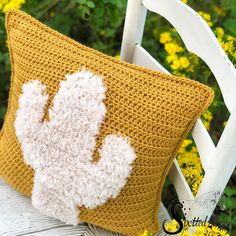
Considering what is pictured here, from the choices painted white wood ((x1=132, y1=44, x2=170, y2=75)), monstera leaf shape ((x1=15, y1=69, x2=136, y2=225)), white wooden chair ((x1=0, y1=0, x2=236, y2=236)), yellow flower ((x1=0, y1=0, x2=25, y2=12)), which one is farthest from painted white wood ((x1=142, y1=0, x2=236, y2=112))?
yellow flower ((x1=0, y1=0, x2=25, y2=12))

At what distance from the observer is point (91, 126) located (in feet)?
2.72

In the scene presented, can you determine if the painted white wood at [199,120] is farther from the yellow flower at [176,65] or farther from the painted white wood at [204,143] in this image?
the yellow flower at [176,65]

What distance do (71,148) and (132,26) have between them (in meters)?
0.35

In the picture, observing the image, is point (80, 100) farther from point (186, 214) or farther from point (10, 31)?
point (186, 214)

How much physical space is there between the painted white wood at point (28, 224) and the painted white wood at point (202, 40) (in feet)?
1.29

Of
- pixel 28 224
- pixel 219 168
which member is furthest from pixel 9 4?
pixel 219 168

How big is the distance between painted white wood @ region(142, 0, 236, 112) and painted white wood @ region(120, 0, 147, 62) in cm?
3

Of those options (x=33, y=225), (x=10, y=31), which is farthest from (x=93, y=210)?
(x=10, y=31)

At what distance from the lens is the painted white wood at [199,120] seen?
2.60 feet

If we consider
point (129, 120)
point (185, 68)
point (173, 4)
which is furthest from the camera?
point (185, 68)

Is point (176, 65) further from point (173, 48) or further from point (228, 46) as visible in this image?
point (228, 46)

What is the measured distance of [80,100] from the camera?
823 mm

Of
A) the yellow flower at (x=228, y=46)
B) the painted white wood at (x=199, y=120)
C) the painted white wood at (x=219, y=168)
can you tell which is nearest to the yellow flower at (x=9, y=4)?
the painted white wood at (x=199, y=120)

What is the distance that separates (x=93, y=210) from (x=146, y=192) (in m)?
0.12
